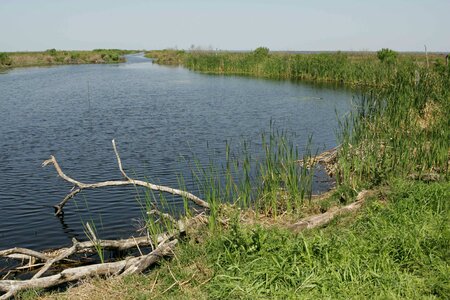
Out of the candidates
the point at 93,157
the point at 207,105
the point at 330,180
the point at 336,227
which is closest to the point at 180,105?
the point at 207,105

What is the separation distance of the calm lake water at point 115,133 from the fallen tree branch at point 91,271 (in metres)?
2.88

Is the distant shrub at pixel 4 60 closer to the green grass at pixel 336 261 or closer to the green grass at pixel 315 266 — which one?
the green grass at pixel 315 266

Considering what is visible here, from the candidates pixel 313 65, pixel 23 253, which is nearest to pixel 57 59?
pixel 313 65

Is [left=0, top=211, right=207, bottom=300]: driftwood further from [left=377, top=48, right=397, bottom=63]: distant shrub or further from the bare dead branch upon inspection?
[left=377, top=48, right=397, bottom=63]: distant shrub

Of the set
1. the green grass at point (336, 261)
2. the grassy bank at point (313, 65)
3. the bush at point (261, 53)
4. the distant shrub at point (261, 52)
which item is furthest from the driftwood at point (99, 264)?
A: the distant shrub at point (261, 52)

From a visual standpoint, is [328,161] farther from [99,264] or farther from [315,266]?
[99,264]

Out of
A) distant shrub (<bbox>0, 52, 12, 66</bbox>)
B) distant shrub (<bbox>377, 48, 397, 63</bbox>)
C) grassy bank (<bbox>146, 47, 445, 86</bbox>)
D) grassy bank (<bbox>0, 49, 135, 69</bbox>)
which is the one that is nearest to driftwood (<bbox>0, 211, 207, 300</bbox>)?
grassy bank (<bbox>146, 47, 445, 86</bbox>)

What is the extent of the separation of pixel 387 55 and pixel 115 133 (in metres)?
26.9

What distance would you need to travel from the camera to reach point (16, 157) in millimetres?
16453

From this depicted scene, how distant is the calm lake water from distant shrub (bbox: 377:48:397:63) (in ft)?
16.4

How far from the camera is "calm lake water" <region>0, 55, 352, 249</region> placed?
11320mm

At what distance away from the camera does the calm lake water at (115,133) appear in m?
11.3

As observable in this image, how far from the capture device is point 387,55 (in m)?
38.2

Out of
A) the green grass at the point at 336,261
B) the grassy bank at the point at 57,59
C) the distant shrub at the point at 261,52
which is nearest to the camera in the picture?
the green grass at the point at 336,261
